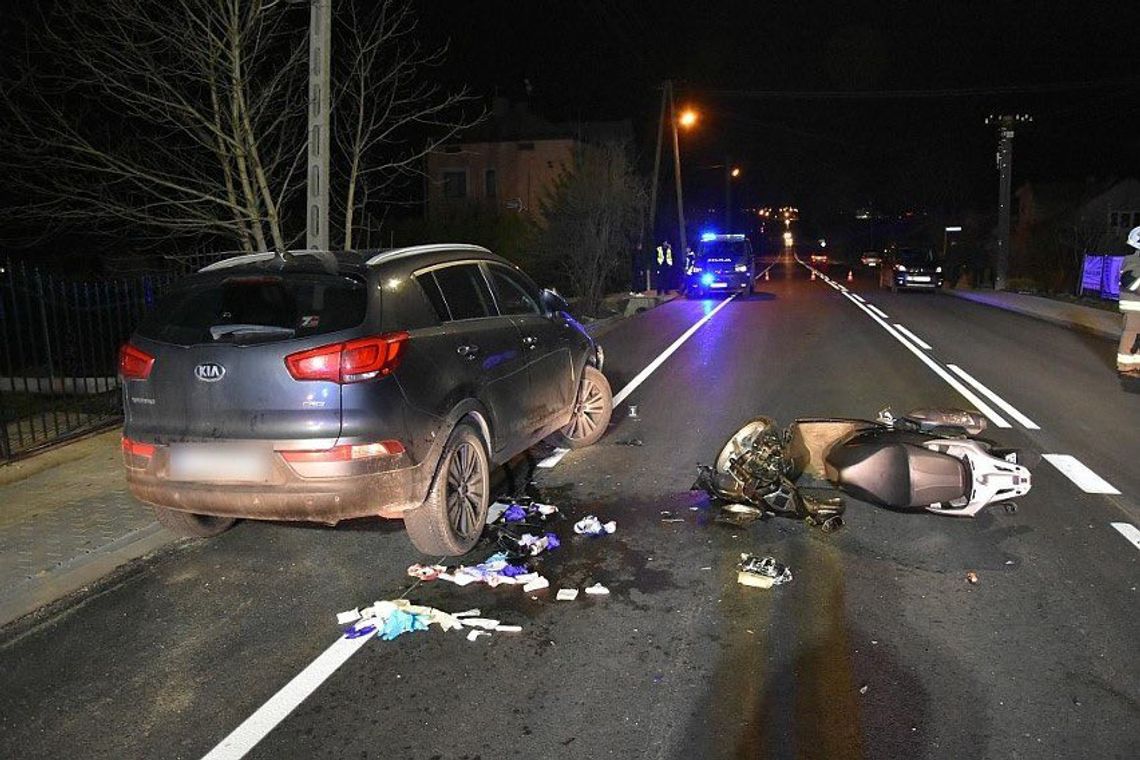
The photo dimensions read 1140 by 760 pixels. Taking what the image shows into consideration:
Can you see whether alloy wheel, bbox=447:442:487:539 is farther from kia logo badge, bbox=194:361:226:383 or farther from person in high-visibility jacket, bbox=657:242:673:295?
person in high-visibility jacket, bbox=657:242:673:295

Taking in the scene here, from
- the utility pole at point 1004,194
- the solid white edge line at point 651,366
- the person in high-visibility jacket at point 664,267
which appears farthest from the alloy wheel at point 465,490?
the utility pole at point 1004,194

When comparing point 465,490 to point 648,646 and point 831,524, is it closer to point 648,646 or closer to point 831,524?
point 648,646

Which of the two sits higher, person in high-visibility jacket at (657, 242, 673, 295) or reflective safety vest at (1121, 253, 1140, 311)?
reflective safety vest at (1121, 253, 1140, 311)

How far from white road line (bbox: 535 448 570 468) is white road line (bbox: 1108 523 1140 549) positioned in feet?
13.8

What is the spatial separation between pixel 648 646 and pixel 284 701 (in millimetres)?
1647

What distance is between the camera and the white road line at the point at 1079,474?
6.94 m

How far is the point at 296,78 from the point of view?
40.6 ft

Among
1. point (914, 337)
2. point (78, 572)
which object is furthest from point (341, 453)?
point (914, 337)

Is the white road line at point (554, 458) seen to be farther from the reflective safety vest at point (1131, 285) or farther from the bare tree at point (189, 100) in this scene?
the reflective safety vest at point (1131, 285)

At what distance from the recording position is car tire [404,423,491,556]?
5332mm

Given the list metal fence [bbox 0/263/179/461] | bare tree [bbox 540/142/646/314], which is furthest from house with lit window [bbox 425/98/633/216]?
metal fence [bbox 0/263/179/461]

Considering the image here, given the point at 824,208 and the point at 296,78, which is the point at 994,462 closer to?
the point at 296,78

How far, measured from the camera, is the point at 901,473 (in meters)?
5.83

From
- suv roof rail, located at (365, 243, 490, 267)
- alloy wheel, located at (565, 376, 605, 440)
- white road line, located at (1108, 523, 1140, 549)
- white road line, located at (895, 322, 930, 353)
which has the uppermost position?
suv roof rail, located at (365, 243, 490, 267)
